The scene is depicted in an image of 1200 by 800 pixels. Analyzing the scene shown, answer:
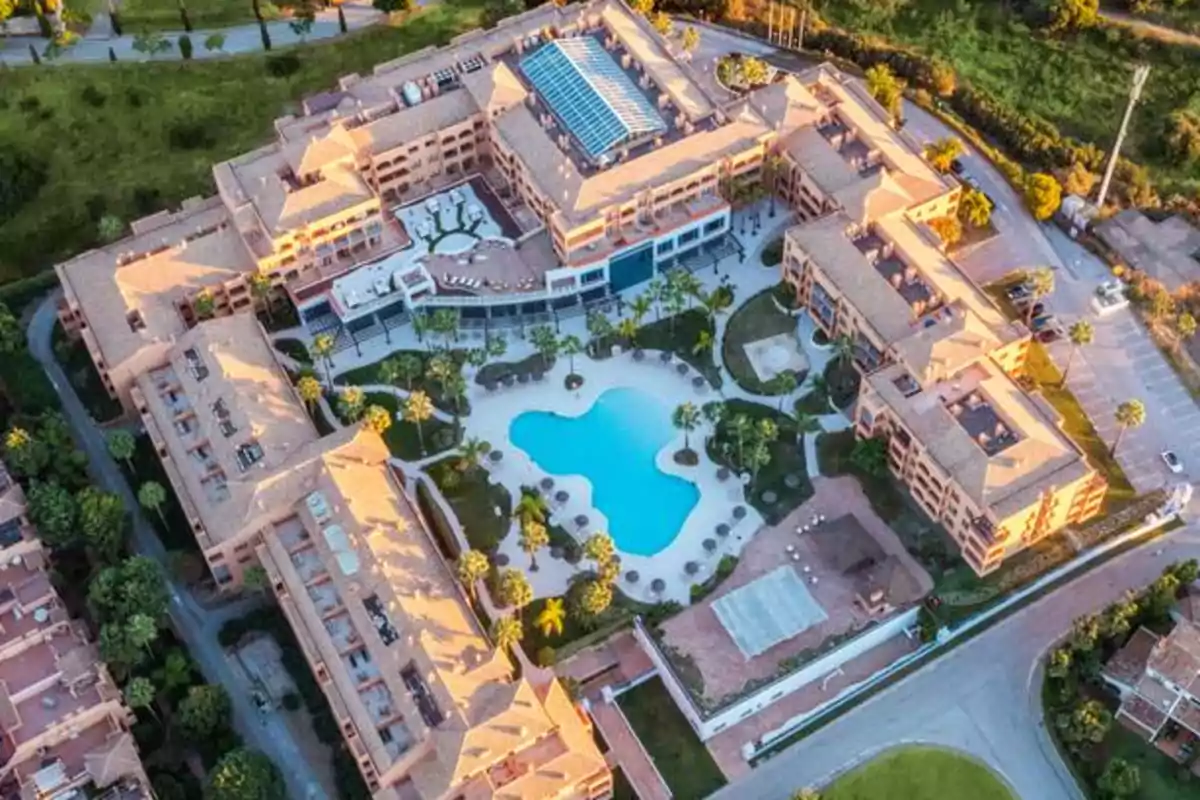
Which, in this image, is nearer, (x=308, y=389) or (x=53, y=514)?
(x=53, y=514)

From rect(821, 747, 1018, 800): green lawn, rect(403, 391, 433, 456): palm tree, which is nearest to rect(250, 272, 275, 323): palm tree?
rect(403, 391, 433, 456): palm tree

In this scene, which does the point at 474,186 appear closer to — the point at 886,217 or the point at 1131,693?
the point at 886,217

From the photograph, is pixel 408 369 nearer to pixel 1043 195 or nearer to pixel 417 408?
pixel 417 408

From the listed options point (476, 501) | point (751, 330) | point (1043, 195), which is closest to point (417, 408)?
point (476, 501)

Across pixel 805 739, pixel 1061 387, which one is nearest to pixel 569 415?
pixel 805 739

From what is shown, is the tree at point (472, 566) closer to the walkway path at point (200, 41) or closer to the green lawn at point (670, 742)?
the green lawn at point (670, 742)

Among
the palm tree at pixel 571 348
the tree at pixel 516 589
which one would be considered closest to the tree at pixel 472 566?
the tree at pixel 516 589
